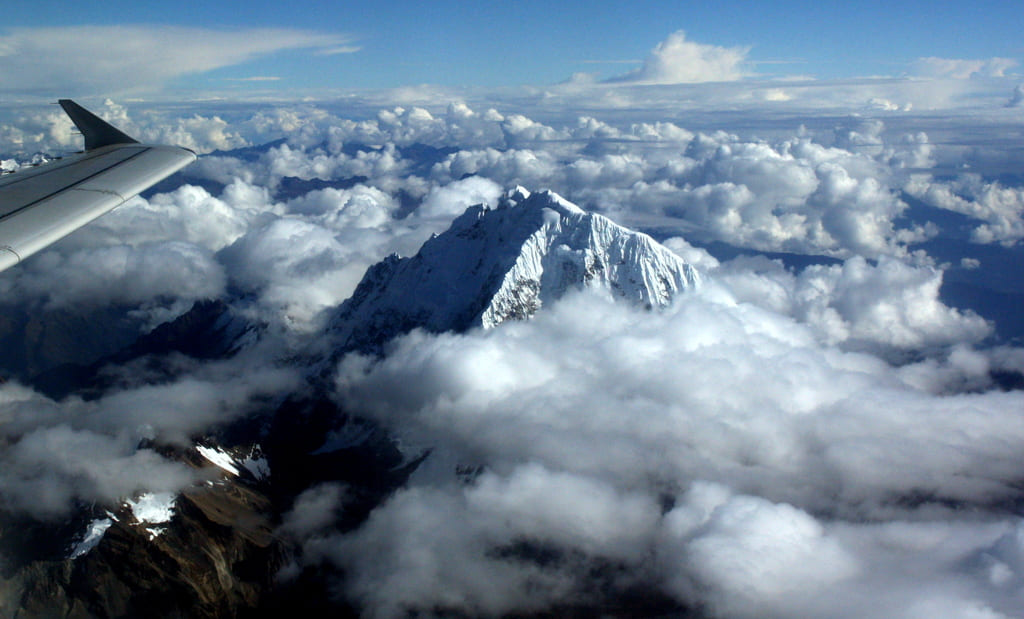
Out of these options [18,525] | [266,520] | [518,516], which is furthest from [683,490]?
[18,525]

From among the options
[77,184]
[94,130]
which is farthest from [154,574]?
[77,184]

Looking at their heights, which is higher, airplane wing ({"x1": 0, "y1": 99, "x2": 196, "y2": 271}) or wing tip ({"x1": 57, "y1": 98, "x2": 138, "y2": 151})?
wing tip ({"x1": 57, "y1": 98, "x2": 138, "y2": 151})

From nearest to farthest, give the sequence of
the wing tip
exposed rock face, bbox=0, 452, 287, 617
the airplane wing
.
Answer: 1. the airplane wing
2. the wing tip
3. exposed rock face, bbox=0, 452, 287, 617

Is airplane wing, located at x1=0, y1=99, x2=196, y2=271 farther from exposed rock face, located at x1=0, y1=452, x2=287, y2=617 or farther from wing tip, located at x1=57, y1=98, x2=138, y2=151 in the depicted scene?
exposed rock face, located at x1=0, y1=452, x2=287, y2=617

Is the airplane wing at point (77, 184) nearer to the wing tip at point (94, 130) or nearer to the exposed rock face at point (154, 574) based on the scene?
the wing tip at point (94, 130)

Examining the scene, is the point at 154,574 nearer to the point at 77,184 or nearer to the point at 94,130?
the point at 94,130

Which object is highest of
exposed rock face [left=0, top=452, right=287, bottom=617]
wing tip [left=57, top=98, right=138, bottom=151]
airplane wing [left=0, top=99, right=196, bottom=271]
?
wing tip [left=57, top=98, right=138, bottom=151]

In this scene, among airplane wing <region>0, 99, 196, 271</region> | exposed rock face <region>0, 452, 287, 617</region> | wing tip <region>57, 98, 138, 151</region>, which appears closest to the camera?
airplane wing <region>0, 99, 196, 271</region>

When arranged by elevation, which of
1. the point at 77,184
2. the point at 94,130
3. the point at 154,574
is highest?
the point at 94,130

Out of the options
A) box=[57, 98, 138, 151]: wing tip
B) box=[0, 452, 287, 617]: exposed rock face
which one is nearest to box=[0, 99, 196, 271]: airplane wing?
box=[57, 98, 138, 151]: wing tip

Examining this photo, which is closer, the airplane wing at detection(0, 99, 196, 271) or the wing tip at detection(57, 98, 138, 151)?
the airplane wing at detection(0, 99, 196, 271)
